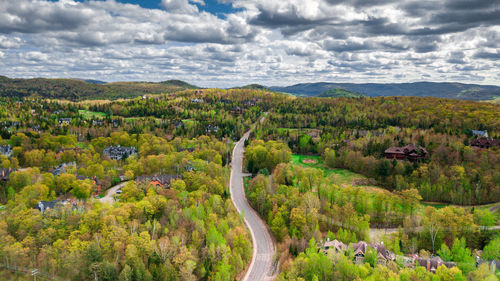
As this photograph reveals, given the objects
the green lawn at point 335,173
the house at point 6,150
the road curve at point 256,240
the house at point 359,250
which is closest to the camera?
the house at point 359,250

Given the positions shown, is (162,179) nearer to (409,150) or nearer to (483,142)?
(409,150)

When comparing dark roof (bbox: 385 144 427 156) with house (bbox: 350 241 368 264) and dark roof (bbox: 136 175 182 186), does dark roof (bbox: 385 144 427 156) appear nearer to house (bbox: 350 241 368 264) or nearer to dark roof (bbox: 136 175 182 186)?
house (bbox: 350 241 368 264)

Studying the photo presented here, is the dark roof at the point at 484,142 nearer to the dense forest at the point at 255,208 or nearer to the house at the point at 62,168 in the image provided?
the dense forest at the point at 255,208

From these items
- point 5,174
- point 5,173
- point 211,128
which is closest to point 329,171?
point 211,128

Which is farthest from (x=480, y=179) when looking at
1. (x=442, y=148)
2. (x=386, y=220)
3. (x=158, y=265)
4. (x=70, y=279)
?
(x=70, y=279)

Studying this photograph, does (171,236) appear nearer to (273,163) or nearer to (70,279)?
(70,279)

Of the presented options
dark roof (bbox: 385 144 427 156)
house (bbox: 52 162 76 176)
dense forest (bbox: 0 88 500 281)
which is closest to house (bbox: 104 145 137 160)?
dense forest (bbox: 0 88 500 281)

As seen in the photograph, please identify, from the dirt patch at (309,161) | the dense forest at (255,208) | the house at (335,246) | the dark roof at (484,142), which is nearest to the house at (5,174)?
the dense forest at (255,208)
